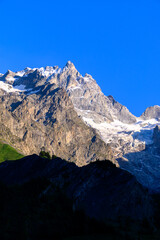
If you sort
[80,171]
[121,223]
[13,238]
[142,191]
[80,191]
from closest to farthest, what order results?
[13,238]
[121,223]
[142,191]
[80,191]
[80,171]

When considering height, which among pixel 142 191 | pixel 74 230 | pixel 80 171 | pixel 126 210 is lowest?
pixel 74 230

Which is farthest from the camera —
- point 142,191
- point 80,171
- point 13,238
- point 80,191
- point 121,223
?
point 80,171

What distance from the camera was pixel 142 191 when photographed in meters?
61.0

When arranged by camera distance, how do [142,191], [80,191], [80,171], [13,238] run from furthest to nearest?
[80,171] → [80,191] → [142,191] → [13,238]

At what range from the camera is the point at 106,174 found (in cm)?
6588

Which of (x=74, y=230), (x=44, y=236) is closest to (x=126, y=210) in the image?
(x=74, y=230)

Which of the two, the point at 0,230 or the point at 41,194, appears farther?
the point at 41,194

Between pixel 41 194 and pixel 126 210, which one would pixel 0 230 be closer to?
pixel 41 194

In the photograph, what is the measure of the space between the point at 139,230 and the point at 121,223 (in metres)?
3.12

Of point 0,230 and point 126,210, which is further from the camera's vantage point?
point 126,210

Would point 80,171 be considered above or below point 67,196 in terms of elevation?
above

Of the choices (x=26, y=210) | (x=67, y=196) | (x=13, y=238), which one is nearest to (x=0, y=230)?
(x=13, y=238)

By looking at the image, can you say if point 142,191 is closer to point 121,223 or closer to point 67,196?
point 121,223

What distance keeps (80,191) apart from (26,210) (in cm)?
1200
